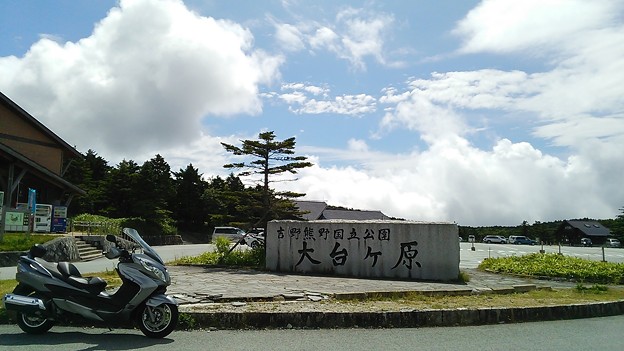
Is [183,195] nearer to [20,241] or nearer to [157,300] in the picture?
[20,241]

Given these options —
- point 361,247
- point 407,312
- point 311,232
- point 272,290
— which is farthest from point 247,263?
point 407,312

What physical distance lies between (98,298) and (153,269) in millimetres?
790

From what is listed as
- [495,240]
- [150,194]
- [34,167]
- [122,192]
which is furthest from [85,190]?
[495,240]

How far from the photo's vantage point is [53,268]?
630cm

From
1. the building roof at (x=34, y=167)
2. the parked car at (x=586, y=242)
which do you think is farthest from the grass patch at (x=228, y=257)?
the parked car at (x=586, y=242)

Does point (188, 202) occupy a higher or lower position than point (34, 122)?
lower

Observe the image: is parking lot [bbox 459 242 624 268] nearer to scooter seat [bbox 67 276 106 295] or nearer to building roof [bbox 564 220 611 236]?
scooter seat [bbox 67 276 106 295]

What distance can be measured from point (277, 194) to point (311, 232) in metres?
3.09

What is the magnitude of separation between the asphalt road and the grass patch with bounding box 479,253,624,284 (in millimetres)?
6432

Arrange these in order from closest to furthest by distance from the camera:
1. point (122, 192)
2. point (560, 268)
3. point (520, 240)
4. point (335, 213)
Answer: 1. point (560, 268)
2. point (122, 192)
3. point (335, 213)
4. point (520, 240)

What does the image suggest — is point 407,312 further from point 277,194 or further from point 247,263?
point 277,194

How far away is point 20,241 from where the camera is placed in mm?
17547

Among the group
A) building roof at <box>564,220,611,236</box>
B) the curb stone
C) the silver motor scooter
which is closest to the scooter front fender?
the silver motor scooter

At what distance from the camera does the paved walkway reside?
887 centimetres
